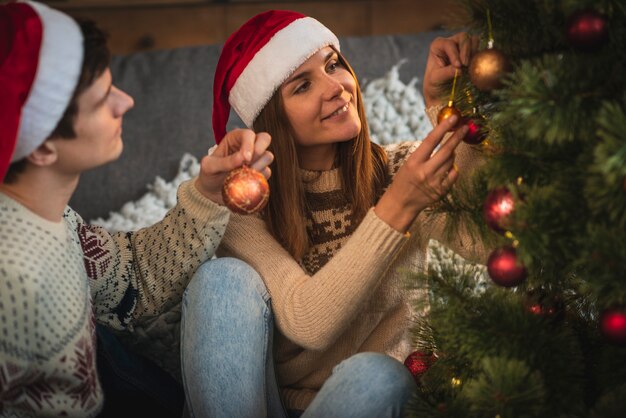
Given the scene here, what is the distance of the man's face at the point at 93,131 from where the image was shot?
1.00 m

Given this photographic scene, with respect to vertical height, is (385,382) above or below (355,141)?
below

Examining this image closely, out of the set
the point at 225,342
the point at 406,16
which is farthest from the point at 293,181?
the point at 406,16

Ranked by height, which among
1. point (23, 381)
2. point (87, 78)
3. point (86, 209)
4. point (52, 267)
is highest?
point (87, 78)

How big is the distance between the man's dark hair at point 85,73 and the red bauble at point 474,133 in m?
0.48

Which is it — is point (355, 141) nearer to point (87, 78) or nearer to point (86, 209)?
point (87, 78)

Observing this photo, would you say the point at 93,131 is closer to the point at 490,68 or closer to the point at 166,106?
the point at 490,68

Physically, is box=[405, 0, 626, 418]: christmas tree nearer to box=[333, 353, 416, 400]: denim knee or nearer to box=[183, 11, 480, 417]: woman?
box=[333, 353, 416, 400]: denim knee

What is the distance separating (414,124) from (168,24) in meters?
0.97

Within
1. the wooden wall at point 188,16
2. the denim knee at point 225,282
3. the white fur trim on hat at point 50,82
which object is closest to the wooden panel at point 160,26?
the wooden wall at point 188,16

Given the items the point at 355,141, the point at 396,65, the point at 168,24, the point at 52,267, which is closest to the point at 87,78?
the point at 52,267

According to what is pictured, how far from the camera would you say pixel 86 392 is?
3.40 ft

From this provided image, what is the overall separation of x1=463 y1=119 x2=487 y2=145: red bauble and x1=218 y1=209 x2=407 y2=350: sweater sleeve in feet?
0.58

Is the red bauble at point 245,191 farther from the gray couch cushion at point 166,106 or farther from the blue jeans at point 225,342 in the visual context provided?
the gray couch cushion at point 166,106

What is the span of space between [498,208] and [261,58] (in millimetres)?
654
